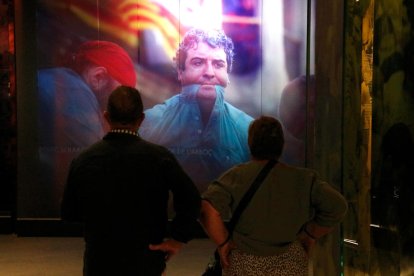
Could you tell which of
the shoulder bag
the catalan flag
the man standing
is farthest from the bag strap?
the catalan flag

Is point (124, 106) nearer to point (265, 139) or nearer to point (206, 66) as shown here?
point (265, 139)

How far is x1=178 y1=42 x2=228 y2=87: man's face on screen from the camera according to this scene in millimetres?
8525

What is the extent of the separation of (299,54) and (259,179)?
616 centimetres

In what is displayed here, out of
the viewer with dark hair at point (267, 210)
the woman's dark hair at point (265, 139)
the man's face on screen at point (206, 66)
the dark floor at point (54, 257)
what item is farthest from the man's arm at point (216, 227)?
the man's face on screen at point (206, 66)

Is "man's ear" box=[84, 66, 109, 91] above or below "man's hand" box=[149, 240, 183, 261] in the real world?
above

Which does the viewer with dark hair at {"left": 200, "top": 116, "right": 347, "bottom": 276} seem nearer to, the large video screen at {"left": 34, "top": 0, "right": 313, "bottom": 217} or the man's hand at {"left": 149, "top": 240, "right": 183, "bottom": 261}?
the man's hand at {"left": 149, "top": 240, "right": 183, "bottom": 261}

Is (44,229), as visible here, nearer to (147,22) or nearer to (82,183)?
(147,22)

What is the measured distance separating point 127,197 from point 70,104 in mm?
6205

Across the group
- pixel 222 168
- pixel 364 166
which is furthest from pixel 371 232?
pixel 222 168

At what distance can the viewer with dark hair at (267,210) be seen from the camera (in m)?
2.62

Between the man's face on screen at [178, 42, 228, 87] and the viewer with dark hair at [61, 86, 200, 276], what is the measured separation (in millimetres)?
5958

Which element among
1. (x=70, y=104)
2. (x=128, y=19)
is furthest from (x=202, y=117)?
(x=70, y=104)

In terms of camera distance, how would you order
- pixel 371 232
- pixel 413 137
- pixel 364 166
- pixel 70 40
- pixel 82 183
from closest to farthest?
pixel 82 183, pixel 413 137, pixel 371 232, pixel 364 166, pixel 70 40

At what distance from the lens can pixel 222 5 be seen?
27.9ft
